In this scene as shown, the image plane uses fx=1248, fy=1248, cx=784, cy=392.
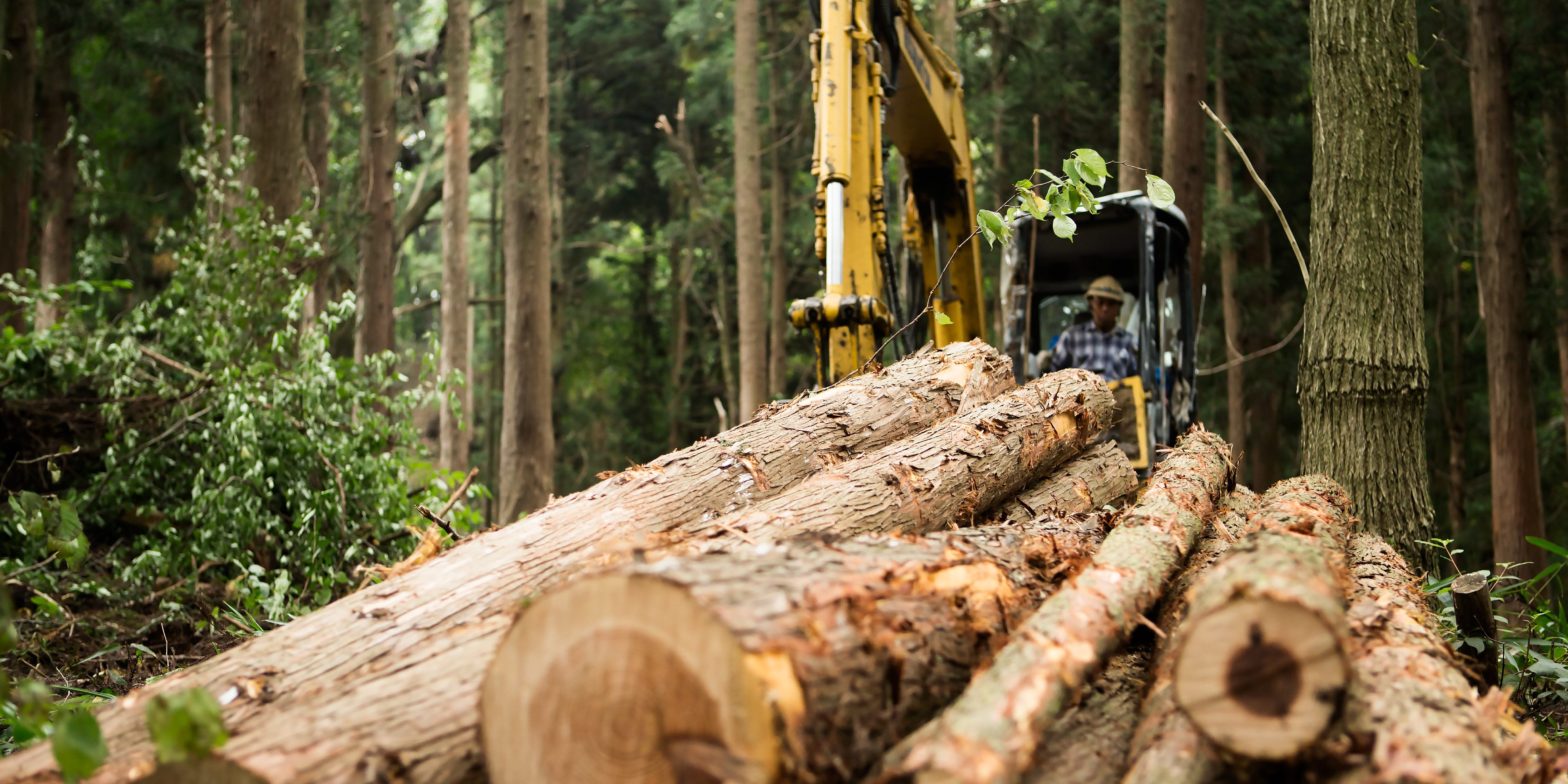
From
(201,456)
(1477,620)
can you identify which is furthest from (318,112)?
(1477,620)

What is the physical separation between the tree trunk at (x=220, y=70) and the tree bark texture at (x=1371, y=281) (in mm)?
13056

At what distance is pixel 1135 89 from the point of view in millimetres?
13742

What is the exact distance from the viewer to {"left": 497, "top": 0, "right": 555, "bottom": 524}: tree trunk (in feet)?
41.4

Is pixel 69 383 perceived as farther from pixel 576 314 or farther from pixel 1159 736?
pixel 576 314

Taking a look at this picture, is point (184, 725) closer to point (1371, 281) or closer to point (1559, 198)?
point (1371, 281)

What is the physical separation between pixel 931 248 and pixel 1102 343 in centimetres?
155

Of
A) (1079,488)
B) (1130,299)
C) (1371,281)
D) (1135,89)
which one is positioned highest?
(1135,89)

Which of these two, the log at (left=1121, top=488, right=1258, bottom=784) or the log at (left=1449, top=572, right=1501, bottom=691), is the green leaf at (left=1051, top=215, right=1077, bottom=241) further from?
the log at (left=1449, top=572, right=1501, bottom=691)

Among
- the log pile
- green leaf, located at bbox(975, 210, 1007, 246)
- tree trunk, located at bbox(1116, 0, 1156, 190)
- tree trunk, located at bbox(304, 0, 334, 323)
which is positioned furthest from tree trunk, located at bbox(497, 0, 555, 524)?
the log pile

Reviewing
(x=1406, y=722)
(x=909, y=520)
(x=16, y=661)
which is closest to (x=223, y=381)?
(x=16, y=661)

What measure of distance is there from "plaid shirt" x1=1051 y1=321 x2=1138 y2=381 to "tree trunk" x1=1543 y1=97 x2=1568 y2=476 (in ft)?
30.6

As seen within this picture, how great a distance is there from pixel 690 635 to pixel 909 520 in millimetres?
1751

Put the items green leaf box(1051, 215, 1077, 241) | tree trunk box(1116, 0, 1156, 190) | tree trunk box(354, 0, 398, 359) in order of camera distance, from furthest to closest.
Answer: tree trunk box(354, 0, 398, 359) < tree trunk box(1116, 0, 1156, 190) < green leaf box(1051, 215, 1077, 241)

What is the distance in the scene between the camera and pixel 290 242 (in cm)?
798
